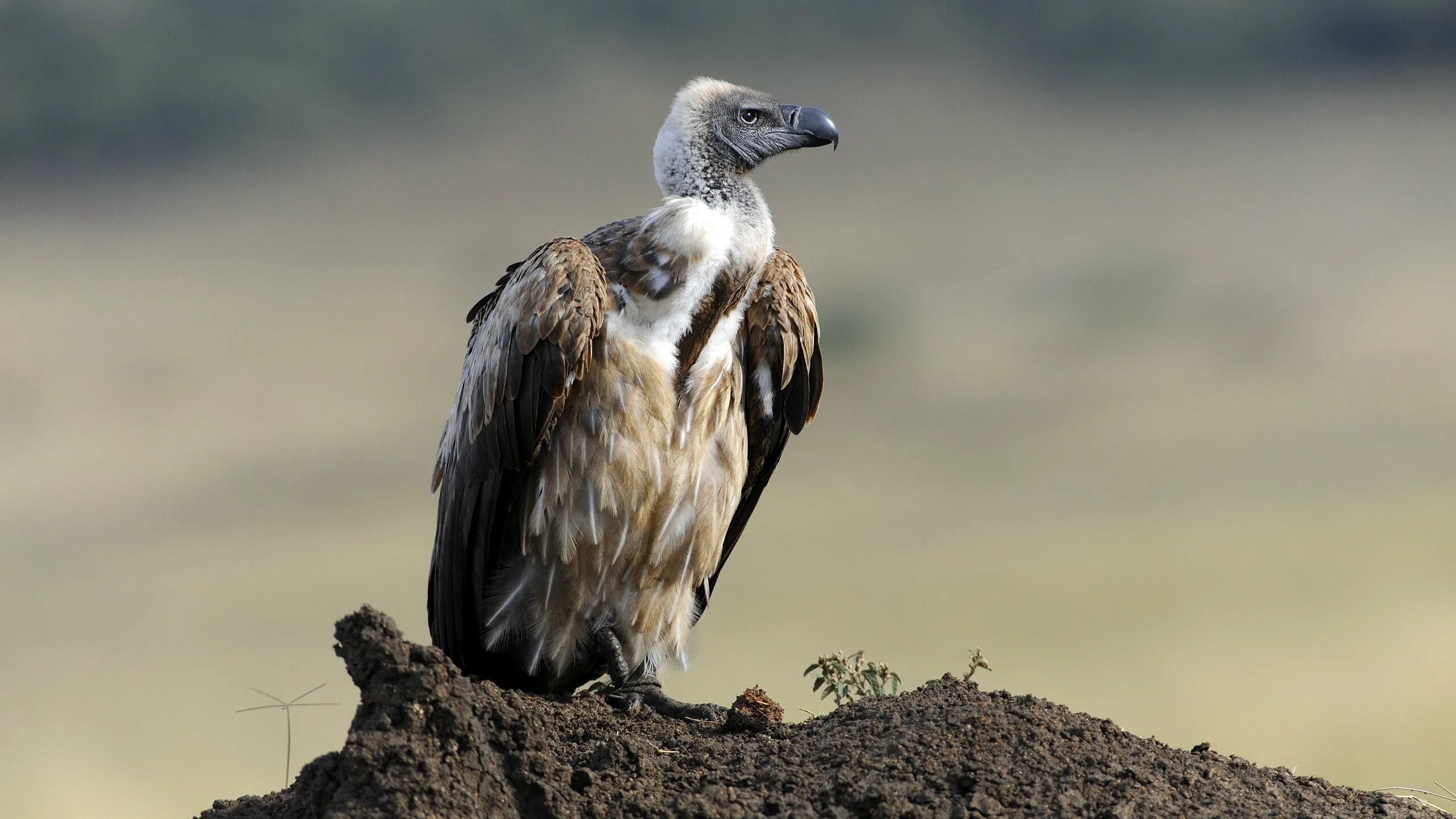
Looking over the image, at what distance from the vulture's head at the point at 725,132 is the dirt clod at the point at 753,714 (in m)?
2.86

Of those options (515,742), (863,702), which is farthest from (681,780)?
(863,702)

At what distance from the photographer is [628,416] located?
6.33m

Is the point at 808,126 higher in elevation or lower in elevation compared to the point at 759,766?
higher

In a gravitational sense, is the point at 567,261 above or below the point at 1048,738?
above

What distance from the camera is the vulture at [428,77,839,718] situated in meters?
6.30

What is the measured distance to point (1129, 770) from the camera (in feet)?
15.2

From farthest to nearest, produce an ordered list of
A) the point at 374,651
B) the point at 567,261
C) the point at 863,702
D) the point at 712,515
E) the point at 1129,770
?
the point at 712,515 < the point at 567,261 < the point at 863,702 < the point at 1129,770 < the point at 374,651

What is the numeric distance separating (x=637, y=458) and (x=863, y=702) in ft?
5.78

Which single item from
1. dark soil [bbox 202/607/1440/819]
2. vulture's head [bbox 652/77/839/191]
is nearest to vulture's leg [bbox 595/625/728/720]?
dark soil [bbox 202/607/1440/819]

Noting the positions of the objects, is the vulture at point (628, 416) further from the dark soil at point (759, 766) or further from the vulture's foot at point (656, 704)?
the dark soil at point (759, 766)

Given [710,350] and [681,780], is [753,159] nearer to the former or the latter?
[710,350]

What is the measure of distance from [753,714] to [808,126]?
3.47m

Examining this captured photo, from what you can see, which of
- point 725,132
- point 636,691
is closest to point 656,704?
point 636,691

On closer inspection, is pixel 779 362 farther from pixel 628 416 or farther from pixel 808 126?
pixel 808 126
